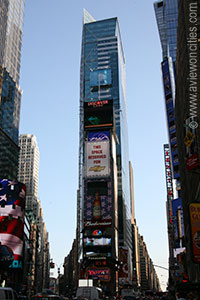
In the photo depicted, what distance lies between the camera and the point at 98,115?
130500mm

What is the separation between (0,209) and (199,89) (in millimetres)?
51229

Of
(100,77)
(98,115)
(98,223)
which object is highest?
(100,77)

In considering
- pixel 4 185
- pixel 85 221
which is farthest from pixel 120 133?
pixel 4 185

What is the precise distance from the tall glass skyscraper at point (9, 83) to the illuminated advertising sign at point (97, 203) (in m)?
29.3

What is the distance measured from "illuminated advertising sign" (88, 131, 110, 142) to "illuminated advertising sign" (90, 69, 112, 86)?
57392mm

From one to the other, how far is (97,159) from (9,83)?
1694 inches

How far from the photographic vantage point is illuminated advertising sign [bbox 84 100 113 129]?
421ft

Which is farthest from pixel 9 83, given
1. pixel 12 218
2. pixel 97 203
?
pixel 12 218

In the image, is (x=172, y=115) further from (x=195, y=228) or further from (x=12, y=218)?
(x=195, y=228)

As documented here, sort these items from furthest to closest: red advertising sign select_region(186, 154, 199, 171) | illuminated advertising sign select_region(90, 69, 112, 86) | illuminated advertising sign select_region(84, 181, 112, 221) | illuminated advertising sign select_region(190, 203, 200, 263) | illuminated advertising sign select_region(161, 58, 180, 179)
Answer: illuminated advertising sign select_region(90, 69, 112, 86) < illuminated advertising sign select_region(84, 181, 112, 221) < illuminated advertising sign select_region(161, 58, 180, 179) < red advertising sign select_region(186, 154, 199, 171) < illuminated advertising sign select_region(190, 203, 200, 263)

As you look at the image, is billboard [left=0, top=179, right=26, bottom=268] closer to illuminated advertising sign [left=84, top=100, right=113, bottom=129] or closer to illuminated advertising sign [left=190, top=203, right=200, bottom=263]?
illuminated advertising sign [left=190, top=203, right=200, bottom=263]

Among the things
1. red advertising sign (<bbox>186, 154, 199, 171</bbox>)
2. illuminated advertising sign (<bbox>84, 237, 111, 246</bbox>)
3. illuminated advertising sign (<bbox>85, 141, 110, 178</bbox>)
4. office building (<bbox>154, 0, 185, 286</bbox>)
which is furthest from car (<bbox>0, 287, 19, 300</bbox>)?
illuminated advertising sign (<bbox>85, 141, 110, 178</bbox>)

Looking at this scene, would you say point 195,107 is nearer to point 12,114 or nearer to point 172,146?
point 172,146

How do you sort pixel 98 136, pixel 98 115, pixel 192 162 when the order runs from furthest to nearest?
1. pixel 98 115
2. pixel 98 136
3. pixel 192 162
